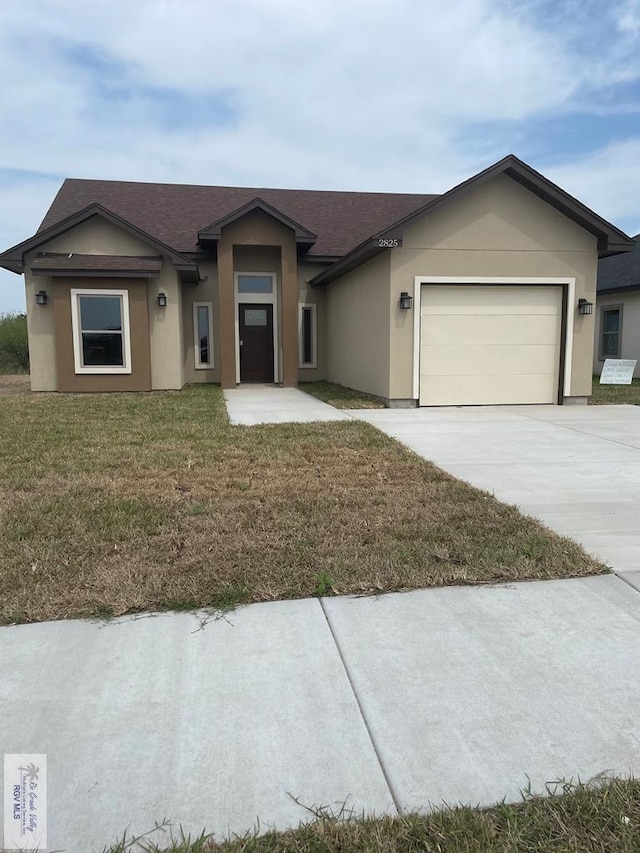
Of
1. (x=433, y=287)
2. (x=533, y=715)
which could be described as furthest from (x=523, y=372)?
(x=533, y=715)

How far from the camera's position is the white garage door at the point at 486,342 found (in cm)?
1185

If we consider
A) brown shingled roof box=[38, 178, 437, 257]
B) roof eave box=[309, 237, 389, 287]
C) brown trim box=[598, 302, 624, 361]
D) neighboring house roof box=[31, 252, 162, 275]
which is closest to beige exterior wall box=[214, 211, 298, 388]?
roof eave box=[309, 237, 389, 287]

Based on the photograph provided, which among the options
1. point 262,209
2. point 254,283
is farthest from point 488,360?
point 254,283

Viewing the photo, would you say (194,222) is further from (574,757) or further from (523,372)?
(574,757)

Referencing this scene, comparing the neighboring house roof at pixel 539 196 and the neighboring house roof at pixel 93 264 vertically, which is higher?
the neighboring house roof at pixel 539 196

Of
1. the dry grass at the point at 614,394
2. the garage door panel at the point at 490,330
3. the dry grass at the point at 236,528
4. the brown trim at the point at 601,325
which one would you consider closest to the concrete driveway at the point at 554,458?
the dry grass at the point at 236,528

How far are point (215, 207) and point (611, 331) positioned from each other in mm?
13312

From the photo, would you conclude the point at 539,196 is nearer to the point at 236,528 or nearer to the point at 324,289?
the point at 324,289

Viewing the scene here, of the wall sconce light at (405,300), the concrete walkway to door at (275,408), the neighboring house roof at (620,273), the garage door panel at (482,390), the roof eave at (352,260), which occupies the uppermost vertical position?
the neighboring house roof at (620,273)

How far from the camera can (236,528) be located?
177 inches

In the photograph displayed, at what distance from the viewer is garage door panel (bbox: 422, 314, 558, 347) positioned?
1188 centimetres

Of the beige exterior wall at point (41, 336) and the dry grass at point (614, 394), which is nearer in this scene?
the dry grass at point (614, 394)

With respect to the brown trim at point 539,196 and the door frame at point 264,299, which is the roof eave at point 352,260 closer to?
the brown trim at point 539,196

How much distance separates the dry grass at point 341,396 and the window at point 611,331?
32.2 ft
